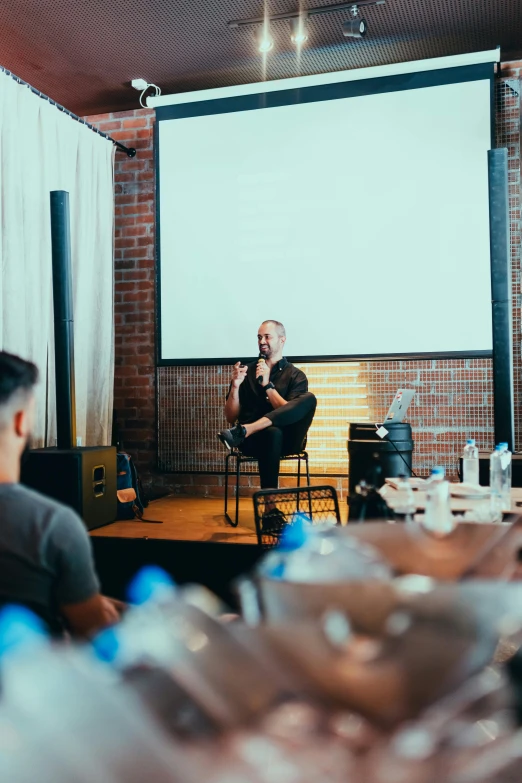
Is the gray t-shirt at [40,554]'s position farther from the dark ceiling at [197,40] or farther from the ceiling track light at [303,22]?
the ceiling track light at [303,22]

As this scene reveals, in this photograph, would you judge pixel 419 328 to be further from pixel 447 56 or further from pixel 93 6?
pixel 93 6

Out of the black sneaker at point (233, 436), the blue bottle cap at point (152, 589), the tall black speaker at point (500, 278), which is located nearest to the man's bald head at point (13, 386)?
the blue bottle cap at point (152, 589)

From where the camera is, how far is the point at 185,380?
17.1 feet

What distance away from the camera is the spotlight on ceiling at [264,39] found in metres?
4.24

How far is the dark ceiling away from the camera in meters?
4.01

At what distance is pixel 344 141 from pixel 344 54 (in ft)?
1.79

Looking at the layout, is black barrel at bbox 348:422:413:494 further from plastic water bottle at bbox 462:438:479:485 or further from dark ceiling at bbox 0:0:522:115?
dark ceiling at bbox 0:0:522:115

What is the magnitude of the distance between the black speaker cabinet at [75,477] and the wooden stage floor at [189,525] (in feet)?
0.50

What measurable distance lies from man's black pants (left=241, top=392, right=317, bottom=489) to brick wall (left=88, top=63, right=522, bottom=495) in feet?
2.40

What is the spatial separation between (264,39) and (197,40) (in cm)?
43

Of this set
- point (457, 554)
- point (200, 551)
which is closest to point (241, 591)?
point (457, 554)

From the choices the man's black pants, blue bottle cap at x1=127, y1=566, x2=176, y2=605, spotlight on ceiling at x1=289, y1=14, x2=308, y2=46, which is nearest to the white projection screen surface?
spotlight on ceiling at x1=289, y1=14, x2=308, y2=46

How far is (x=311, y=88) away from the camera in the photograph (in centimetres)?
486

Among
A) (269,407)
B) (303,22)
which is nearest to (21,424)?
(269,407)
